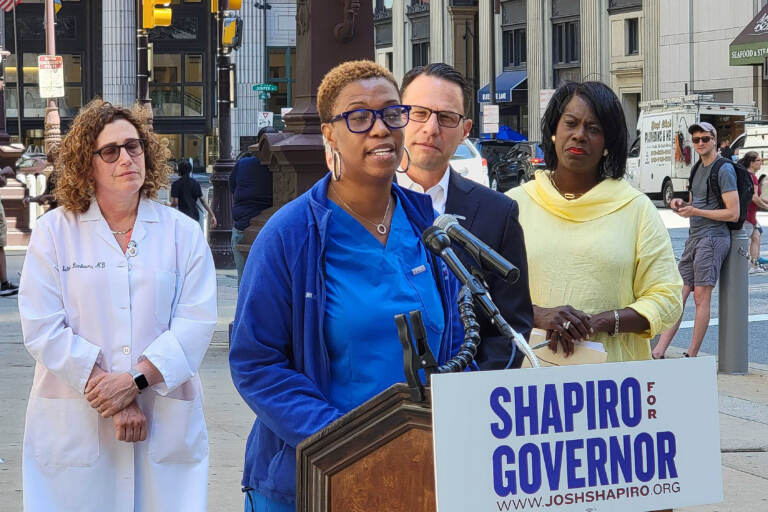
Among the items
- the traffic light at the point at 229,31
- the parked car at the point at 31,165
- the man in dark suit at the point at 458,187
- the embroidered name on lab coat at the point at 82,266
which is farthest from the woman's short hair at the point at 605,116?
the parked car at the point at 31,165

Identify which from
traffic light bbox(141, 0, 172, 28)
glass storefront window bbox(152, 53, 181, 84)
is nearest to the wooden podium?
traffic light bbox(141, 0, 172, 28)

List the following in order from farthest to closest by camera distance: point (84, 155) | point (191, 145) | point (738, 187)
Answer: point (191, 145) < point (738, 187) < point (84, 155)

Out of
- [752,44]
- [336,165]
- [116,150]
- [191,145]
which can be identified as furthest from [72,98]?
[336,165]

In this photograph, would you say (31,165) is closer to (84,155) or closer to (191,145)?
(84,155)

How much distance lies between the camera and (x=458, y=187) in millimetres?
4152

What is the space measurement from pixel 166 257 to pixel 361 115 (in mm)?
1748

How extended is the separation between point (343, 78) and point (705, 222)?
28.2 feet

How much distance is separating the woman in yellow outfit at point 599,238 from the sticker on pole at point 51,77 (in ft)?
84.6

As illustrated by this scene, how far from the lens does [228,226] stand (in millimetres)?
20828

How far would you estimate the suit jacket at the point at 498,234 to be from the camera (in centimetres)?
367

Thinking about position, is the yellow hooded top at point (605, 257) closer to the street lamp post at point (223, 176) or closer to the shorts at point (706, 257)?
the shorts at point (706, 257)

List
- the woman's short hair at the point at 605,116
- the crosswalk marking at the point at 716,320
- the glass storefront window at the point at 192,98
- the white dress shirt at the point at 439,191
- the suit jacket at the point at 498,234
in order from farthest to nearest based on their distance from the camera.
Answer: the glass storefront window at the point at 192,98, the crosswalk marking at the point at 716,320, the woman's short hair at the point at 605,116, the white dress shirt at the point at 439,191, the suit jacket at the point at 498,234

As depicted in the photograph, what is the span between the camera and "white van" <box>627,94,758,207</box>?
39531 mm

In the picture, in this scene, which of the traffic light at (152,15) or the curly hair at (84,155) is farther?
the traffic light at (152,15)
